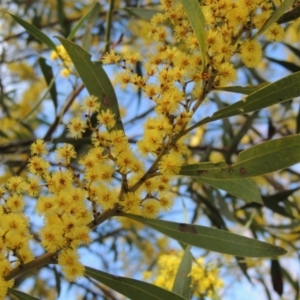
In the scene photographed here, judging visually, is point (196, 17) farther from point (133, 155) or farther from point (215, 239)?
point (215, 239)

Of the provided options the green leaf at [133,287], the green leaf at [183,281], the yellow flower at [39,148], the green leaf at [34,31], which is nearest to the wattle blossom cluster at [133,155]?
the yellow flower at [39,148]

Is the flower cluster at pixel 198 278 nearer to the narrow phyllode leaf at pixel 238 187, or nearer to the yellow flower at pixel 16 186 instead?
the narrow phyllode leaf at pixel 238 187

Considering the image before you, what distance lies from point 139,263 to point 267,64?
1222mm

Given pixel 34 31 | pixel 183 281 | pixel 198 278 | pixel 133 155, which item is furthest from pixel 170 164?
pixel 198 278

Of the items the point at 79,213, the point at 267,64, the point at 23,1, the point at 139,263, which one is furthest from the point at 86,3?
the point at 79,213

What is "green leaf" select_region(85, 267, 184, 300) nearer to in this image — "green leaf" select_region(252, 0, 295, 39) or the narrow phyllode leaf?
the narrow phyllode leaf

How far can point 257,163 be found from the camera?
87cm

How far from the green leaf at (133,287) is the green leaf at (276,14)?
1.39 ft

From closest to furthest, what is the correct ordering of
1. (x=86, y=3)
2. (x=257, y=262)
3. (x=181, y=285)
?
(x=181, y=285), (x=257, y=262), (x=86, y=3)

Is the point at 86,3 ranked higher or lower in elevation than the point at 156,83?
higher

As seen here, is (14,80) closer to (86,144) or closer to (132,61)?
(86,144)

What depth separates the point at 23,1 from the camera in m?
2.57

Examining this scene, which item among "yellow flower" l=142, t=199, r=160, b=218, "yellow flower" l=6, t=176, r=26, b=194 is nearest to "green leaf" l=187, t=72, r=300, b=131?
"yellow flower" l=142, t=199, r=160, b=218

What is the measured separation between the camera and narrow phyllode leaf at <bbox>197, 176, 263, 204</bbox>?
93 centimetres
